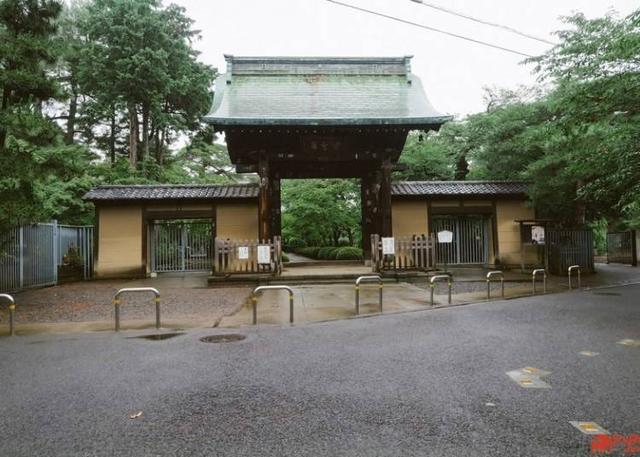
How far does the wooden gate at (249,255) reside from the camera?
14.2m

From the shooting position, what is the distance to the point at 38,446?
10.3 ft

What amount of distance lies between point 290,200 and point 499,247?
40.6 feet

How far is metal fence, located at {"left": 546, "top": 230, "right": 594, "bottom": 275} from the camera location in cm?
1644

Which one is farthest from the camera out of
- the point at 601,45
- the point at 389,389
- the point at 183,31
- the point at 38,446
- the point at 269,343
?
the point at 183,31

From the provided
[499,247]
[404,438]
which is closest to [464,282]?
[499,247]

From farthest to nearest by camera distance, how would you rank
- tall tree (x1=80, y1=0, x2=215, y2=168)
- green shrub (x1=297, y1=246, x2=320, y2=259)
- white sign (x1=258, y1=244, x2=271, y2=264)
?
green shrub (x1=297, y1=246, x2=320, y2=259)
tall tree (x1=80, y1=0, x2=215, y2=168)
white sign (x1=258, y1=244, x2=271, y2=264)

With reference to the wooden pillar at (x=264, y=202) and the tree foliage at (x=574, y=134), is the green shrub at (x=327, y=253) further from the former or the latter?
the wooden pillar at (x=264, y=202)

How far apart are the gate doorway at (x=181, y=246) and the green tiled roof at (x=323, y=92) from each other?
20.3 ft

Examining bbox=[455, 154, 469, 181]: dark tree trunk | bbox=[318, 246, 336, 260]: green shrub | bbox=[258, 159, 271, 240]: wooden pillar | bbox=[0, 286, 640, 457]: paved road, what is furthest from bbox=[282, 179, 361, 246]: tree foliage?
bbox=[0, 286, 640, 457]: paved road

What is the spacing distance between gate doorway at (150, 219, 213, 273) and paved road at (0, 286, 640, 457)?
40.3 ft

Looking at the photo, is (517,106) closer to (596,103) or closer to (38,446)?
(596,103)

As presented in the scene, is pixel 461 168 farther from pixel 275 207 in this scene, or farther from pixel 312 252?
pixel 312 252

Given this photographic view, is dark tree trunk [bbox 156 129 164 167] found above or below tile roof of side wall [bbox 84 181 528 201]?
above

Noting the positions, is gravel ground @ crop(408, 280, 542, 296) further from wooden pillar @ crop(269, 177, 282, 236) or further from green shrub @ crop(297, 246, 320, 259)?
green shrub @ crop(297, 246, 320, 259)
